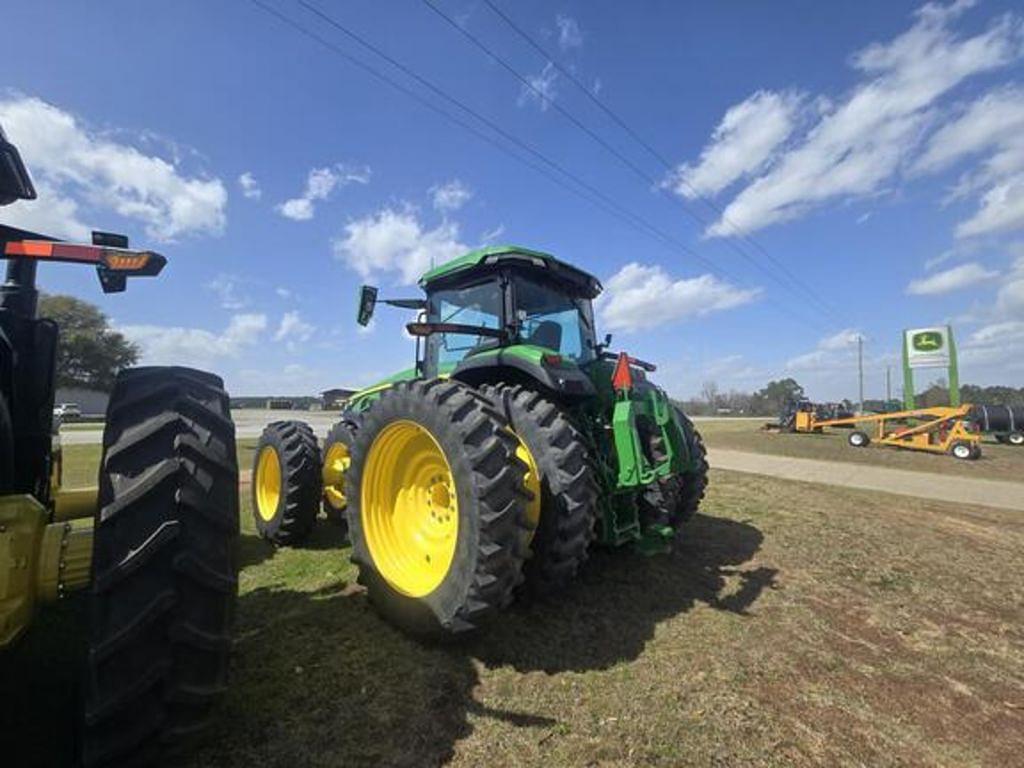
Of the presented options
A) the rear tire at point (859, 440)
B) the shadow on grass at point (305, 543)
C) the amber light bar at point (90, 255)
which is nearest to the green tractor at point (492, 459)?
the shadow on grass at point (305, 543)

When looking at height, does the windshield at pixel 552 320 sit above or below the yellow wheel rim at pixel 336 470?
above

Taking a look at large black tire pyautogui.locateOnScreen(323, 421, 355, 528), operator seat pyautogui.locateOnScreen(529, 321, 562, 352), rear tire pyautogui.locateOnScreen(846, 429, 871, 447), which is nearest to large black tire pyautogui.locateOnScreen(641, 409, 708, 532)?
operator seat pyautogui.locateOnScreen(529, 321, 562, 352)

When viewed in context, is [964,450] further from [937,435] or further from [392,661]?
[392,661]

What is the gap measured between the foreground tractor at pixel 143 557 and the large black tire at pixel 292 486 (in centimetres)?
336

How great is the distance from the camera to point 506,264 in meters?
5.00

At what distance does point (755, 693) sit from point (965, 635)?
2102 millimetres

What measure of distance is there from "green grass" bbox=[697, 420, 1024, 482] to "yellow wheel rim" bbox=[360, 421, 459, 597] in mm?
15430

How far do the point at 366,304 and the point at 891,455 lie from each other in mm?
18123

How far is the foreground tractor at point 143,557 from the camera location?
5.81 feet

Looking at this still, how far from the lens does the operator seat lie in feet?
17.2

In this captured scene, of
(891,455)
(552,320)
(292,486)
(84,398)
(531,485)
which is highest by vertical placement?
(84,398)

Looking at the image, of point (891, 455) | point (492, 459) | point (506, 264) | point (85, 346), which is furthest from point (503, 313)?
point (85, 346)

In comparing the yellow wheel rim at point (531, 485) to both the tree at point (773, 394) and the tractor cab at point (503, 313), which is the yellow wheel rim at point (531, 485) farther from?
the tree at point (773, 394)

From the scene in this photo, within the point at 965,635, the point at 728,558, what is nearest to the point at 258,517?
the point at 728,558
